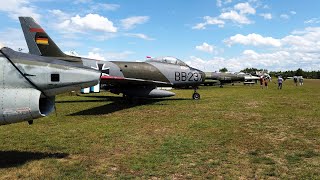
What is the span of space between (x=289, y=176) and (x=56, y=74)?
5168 millimetres

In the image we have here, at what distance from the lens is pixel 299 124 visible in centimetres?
1177

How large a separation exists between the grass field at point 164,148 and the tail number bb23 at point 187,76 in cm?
795

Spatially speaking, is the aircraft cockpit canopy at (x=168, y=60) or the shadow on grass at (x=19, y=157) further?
the aircraft cockpit canopy at (x=168, y=60)

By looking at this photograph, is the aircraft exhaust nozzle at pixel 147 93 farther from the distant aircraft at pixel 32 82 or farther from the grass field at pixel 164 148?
the distant aircraft at pixel 32 82

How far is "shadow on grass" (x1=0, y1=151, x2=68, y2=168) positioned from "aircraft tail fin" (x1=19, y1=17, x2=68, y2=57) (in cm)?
1321

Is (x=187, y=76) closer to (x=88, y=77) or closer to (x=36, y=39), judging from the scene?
(x=36, y=39)

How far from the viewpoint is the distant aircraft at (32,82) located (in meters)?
6.18

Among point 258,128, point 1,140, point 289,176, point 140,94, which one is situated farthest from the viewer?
point 140,94

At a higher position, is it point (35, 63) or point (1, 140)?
point (35, 63)

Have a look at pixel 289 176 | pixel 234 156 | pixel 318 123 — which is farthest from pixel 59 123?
pixel 318 123

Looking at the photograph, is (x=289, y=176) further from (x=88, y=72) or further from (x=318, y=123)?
(x=318, y=123)

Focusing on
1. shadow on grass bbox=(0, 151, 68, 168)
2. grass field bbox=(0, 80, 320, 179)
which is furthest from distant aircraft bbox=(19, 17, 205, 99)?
shadow on grass bbox=(0, 151, 68, 168)

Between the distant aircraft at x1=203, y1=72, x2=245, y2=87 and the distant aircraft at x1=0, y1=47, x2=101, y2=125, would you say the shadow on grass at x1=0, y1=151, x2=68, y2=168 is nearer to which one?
the distant aircraft at x1=0, y1=47, x2=101, y2=125

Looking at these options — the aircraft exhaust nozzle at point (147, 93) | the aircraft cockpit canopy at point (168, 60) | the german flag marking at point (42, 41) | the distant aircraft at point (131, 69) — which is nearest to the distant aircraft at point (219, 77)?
the aircraft cockpit canopy at point (168, 60)
